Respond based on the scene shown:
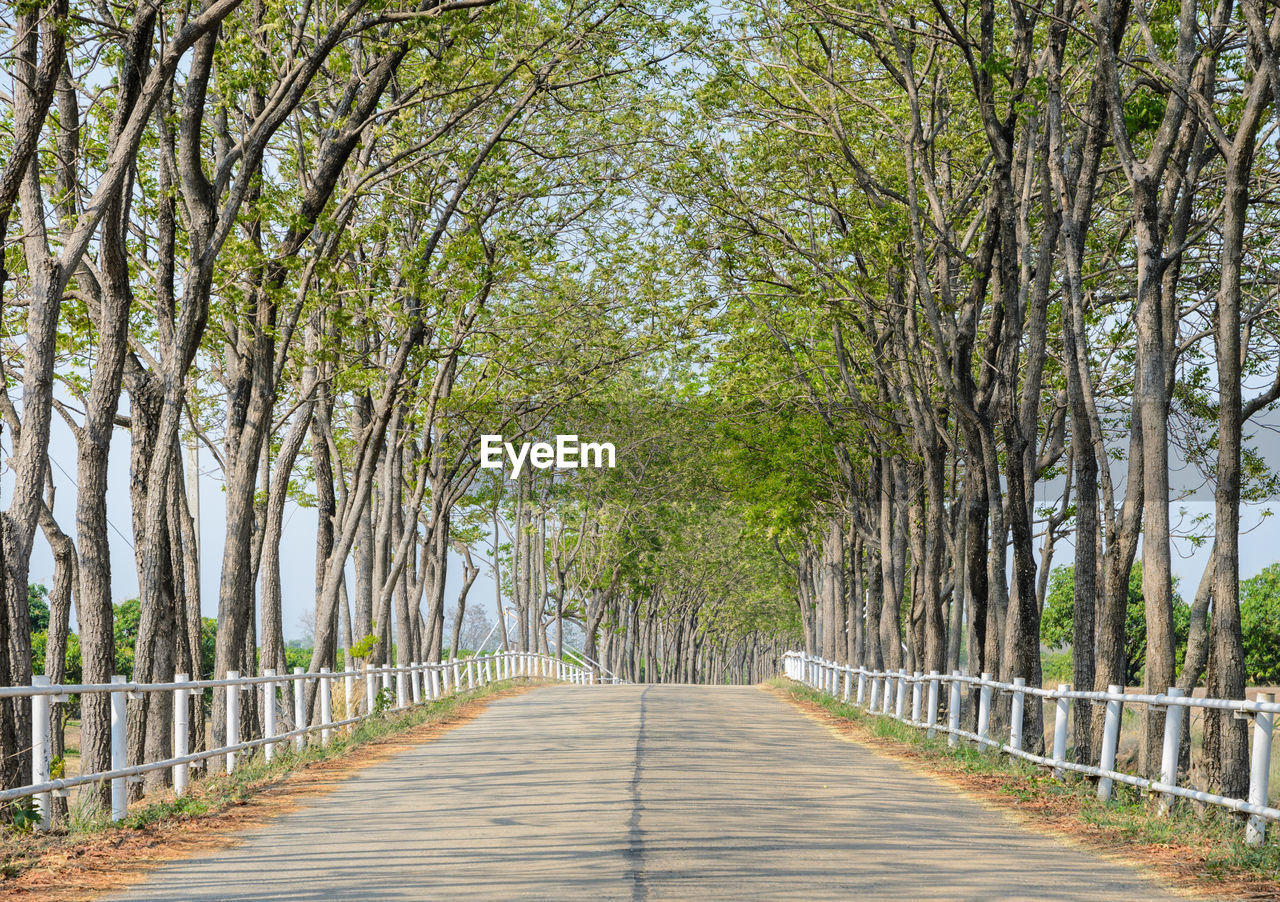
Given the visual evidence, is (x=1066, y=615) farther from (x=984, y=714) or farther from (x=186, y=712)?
(x=186, y=712)

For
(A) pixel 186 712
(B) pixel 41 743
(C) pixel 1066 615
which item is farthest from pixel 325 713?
(C) pixel 1066 615

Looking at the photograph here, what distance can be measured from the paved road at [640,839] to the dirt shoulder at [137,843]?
0.28 m

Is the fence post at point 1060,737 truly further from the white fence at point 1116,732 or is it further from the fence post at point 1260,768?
the fence post at point 1260,768

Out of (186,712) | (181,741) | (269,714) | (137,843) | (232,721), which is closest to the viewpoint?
(137,843)

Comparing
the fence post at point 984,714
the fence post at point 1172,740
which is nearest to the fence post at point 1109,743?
the fence post at point 1172,740

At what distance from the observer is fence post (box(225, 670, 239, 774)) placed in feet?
45.2

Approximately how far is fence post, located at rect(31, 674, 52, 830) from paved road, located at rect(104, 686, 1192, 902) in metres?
1.33

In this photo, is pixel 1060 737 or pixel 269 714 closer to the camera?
pixel 1060 737

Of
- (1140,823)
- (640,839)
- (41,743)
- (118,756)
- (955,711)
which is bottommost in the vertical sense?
(955,711)

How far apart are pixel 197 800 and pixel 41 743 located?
8.67 ft

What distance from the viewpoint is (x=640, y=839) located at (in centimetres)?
947

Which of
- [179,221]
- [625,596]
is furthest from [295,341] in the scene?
[625,596]

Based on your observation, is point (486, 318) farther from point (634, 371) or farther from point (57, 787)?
point (57, 787)

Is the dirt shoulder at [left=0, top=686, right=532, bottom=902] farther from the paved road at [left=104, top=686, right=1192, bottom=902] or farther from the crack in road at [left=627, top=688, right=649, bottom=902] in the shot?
the crack in road at [left=627, top=688, right=649, bottom=902]
